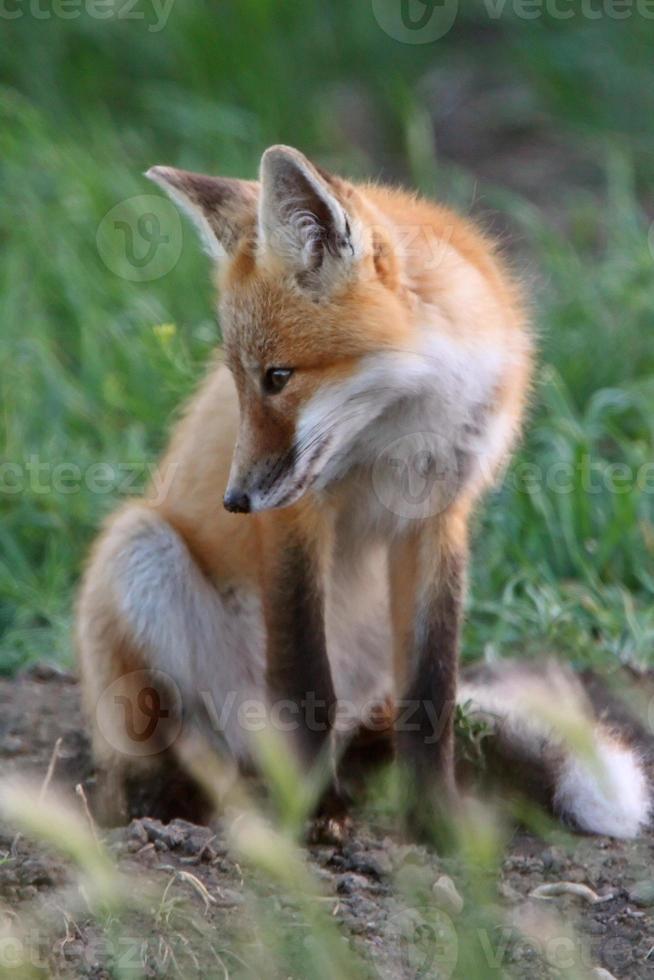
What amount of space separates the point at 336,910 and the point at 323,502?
1042 mm

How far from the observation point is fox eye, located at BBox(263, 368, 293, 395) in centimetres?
331

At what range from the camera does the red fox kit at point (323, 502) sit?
3.34 metres

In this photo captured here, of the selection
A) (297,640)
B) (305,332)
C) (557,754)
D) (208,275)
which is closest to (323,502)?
(297,640)

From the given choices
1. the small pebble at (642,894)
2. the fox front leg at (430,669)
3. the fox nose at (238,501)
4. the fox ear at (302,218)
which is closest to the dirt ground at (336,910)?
the small pebble at (642,894)

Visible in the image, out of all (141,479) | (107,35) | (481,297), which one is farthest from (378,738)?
(107,35)

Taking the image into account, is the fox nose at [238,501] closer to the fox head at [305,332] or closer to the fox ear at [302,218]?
the fox head at [305,332]

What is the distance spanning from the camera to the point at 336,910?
312 cm

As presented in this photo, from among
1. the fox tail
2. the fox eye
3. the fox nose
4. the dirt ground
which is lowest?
the dirt ground

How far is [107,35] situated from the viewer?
27.8 ft

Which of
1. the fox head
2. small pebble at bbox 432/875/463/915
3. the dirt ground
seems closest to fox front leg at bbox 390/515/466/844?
the dirt ground

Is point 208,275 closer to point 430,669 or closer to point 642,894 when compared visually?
point 430,669

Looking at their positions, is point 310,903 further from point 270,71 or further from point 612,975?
point 270,71

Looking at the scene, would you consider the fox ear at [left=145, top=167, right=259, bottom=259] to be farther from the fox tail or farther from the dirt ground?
the dirt ground

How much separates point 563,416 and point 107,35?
177 inches
